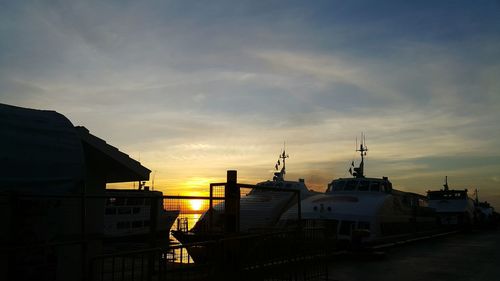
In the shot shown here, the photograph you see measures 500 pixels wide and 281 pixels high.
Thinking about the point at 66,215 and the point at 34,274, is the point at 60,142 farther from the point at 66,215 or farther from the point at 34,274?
the point at 34,274

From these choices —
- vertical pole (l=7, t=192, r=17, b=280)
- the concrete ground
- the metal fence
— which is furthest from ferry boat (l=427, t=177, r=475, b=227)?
vertical pole (l=7, t=192, r=17, b=280)

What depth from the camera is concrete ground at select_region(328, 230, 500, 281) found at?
1221 cm

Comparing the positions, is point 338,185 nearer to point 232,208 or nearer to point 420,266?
point 420,266

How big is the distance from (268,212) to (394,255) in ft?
31.3

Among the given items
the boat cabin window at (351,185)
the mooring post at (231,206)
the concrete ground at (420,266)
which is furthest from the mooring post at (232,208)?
the boat cabin window at (351,185)

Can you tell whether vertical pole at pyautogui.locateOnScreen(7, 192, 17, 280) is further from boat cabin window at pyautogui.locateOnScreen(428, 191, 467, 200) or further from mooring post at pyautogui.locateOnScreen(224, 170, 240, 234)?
boat cabin window at pyautogui.locateOnScreen(428, 191, 467, 200)

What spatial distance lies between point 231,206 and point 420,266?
28.0 feet

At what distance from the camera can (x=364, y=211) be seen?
19.8m

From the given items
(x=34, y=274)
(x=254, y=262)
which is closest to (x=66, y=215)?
(x=34, y=274)

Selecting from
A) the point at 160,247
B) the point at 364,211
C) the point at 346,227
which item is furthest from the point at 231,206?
the point at 364,211

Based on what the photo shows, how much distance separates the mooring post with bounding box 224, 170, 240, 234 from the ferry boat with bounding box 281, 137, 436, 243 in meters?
7.72

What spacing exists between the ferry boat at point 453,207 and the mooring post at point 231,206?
33.8m

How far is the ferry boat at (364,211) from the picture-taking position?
19188 millimetres

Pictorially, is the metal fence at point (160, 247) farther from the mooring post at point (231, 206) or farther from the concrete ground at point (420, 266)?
the concrete ground at point (420, 266)
